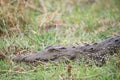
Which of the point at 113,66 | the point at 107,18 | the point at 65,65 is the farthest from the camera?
the point at 107,18

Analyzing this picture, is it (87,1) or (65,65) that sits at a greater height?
(87,1)

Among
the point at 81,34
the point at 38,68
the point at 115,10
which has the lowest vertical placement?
the point at 38,68

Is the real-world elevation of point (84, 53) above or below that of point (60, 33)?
below

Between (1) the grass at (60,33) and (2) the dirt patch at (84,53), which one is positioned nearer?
(1) the grass at (60,33)

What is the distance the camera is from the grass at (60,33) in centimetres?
378

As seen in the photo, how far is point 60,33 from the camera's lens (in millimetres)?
5598

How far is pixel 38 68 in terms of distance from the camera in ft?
13.4

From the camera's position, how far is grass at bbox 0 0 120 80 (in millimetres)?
3783

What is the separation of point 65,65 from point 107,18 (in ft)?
8.34

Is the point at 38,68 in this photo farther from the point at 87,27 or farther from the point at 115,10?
the point at 115,10

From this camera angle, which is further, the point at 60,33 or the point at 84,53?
the point at 60,33

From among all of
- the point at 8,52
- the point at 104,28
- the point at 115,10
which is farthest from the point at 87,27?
the point at 8,52

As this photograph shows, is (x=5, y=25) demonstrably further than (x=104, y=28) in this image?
No

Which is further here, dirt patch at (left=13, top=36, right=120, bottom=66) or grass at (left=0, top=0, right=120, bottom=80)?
dirt patch at (left=13, top=36, right=120, bottom=66)
